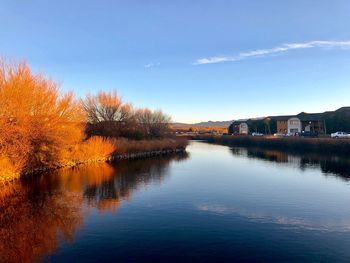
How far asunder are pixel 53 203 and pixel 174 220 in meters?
7.89

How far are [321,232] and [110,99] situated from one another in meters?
47.1

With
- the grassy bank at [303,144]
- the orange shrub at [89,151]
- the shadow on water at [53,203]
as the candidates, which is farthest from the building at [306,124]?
the shadow on water at [53,203]

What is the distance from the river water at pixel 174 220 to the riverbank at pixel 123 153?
5.94ft

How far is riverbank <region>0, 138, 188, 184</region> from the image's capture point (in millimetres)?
29492

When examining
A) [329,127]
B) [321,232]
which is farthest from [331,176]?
[329,127]

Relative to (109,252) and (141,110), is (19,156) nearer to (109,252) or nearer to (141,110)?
(109,252)

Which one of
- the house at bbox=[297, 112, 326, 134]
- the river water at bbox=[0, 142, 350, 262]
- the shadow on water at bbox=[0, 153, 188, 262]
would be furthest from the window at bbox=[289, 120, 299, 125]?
the shadow on water at bbox=[0, 153, 188, 262]

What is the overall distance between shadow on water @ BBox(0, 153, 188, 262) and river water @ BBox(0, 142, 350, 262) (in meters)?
0.05

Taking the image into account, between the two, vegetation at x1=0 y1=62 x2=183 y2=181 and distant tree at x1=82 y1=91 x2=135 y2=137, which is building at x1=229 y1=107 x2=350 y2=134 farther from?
vegetation at x1=0 y1=62 x2=183 y2=181

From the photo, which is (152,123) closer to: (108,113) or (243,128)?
(108,113)

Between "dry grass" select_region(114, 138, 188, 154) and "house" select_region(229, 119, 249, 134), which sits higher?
"house" select_region(229, 119, 249, 134)

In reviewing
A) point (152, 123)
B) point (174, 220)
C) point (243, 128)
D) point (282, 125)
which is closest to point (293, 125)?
point (282, 125)

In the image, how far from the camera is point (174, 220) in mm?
16016

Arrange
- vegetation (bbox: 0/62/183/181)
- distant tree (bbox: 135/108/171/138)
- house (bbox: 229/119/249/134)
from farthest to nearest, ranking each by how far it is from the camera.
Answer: house (bbox: 229/119/249/134), distant tree (bbox: 135/108/171/138), vegetation (bbox: 0/62/183/181)
